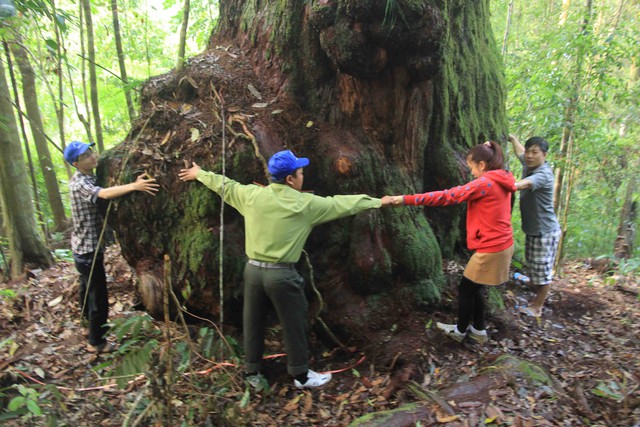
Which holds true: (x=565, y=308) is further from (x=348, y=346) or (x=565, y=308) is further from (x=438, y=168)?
(x=348, y=346)

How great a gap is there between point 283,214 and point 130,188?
1.78 meters

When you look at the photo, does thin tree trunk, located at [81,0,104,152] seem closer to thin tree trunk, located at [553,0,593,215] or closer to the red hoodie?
the red hoodie

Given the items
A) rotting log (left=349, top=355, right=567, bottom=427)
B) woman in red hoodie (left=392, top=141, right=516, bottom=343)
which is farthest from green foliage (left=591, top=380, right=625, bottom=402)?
woman in red hoodie (left=392, top=141, right=516, bottom=343)

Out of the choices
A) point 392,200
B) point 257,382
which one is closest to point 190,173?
point 392,200

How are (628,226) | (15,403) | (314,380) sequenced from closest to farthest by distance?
(15,403)
(314,380)
(628,226)

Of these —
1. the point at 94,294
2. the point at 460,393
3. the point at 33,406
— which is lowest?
the point at 460,393

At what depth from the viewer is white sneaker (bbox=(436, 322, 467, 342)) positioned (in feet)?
13.9

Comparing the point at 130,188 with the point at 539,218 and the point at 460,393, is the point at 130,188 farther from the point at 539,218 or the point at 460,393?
the point at 539,218

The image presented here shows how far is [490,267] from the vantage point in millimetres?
3941

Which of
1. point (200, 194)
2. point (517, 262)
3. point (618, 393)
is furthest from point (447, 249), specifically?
point (200, 194)

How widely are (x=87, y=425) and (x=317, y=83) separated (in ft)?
13.5

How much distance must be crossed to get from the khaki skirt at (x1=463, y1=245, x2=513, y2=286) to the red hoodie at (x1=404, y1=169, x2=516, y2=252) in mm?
61

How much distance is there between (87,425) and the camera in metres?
3.47

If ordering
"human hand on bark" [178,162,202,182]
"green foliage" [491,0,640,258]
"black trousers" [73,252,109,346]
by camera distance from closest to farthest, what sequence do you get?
"human hand on bark" [178,162,202,182], "black trousers" [73,252,109,346], "green foliage" [491,0,640,258]
